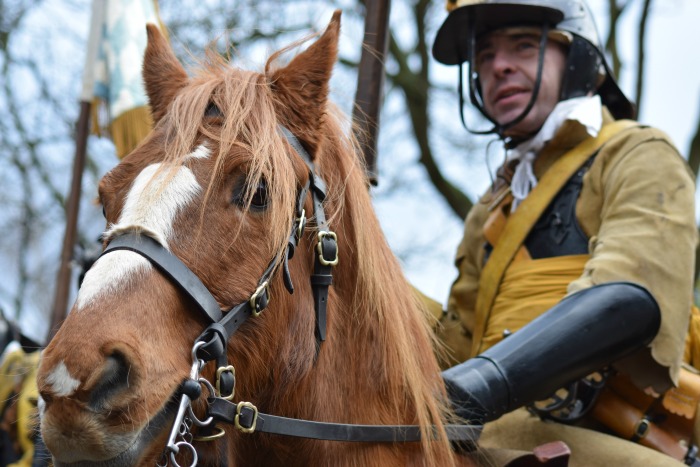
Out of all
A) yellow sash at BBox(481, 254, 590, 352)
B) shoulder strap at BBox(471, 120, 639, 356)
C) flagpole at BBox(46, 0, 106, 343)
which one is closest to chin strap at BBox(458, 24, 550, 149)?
shoulder strap at BBox(471, 120, 639, 356)

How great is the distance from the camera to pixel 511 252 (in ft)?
12.2

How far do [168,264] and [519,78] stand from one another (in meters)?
2.25

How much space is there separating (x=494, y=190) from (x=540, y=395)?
1463mm

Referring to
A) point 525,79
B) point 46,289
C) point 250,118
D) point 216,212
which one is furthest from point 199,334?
point 46,289

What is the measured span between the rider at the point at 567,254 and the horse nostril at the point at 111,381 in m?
1.17

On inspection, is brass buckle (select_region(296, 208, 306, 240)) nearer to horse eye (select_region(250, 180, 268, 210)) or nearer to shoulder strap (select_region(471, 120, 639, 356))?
horse eye (select_region(250, 180, 268, 210))

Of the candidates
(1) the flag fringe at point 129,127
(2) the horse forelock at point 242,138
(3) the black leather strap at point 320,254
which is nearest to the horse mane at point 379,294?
(3) the black leather strap at point 320,254

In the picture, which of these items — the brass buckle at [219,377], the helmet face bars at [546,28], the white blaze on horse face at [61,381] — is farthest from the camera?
the helmet face bars at [546,28]

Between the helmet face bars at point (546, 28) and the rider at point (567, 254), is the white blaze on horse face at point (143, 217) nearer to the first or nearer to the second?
the rider at point (567, 254)

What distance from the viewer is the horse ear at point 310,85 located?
259 centimetres

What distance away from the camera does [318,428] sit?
8.11 ft

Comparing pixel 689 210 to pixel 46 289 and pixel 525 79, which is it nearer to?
pixel 525 79

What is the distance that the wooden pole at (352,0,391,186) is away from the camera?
12.7ft

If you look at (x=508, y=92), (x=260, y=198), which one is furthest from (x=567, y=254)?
(x=260, y=198)
